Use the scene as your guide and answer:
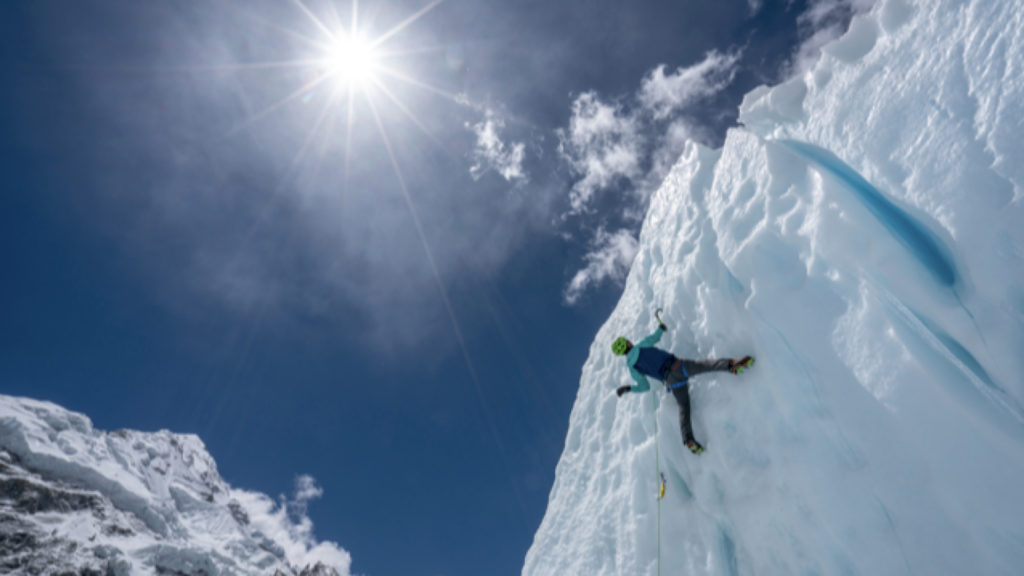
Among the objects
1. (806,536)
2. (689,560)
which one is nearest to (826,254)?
(806,536)

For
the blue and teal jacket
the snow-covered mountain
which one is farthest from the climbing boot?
the snow-covered mountain

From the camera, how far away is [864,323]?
12.7ft

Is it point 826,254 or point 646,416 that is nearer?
point 826,254

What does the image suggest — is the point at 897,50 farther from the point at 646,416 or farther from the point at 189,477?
the point at 189,477

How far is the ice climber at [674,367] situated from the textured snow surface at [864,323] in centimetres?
17

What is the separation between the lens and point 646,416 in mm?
6637

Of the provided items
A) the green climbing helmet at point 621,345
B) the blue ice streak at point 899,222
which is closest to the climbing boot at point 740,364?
the green climbing helmet at point 621,345

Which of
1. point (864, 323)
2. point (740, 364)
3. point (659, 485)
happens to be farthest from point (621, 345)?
point (864, 323)

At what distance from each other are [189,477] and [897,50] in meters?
187

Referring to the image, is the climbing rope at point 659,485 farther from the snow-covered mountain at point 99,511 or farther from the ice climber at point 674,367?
the snow-covered mountain at point 99,511

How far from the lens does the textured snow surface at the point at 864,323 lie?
315 cm

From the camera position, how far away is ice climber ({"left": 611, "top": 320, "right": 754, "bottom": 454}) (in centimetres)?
494

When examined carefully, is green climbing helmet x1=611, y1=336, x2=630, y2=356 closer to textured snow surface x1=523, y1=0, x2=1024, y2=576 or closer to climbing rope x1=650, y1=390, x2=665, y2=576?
textured snow surface x1=523, y1=0, x2=1024, y2=576

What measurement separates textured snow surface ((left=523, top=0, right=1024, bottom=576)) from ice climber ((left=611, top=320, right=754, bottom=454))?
175 mm
